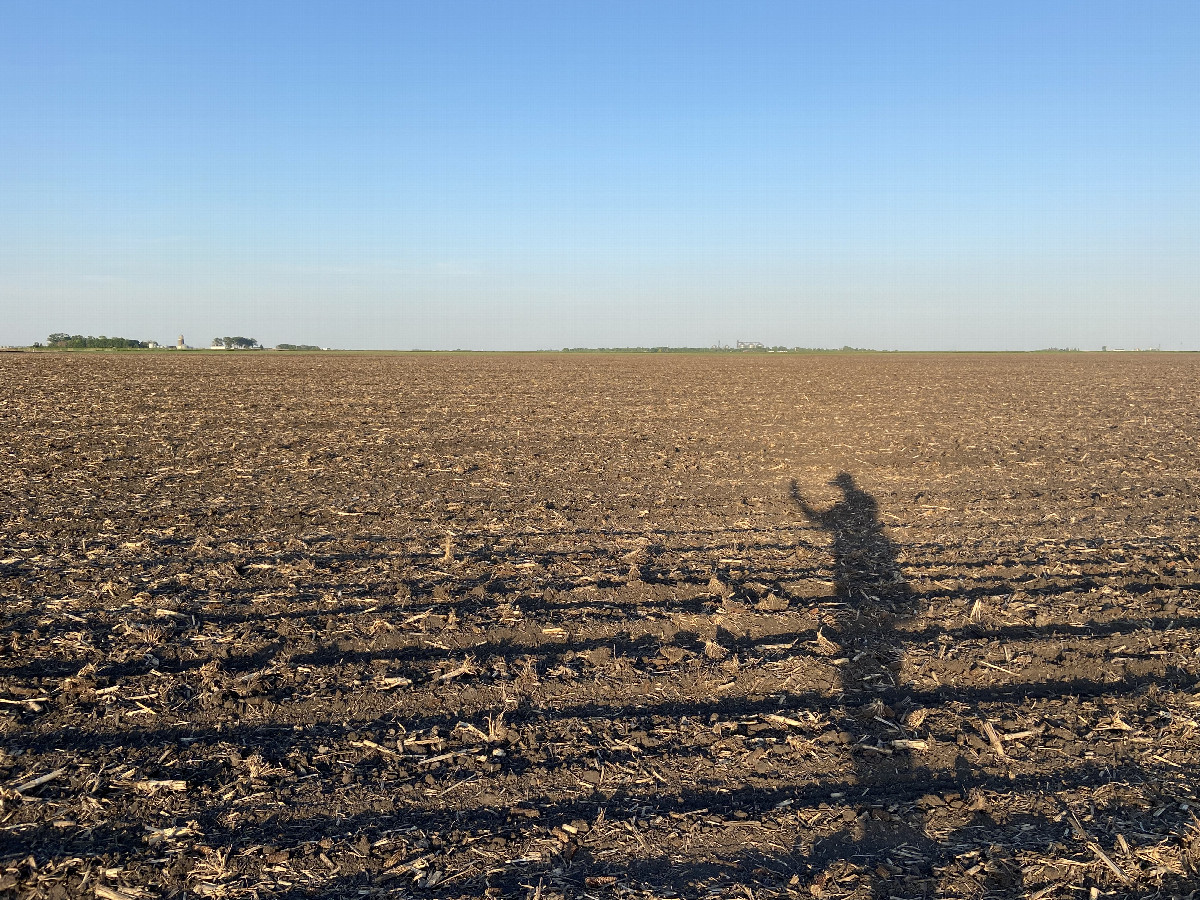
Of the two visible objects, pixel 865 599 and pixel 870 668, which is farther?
pixel 865 599

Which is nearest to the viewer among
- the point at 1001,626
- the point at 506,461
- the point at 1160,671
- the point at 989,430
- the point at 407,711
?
the point at 407,711

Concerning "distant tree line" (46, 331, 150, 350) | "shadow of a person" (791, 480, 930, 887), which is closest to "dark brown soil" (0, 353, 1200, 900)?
"shadow of a person" (791, 480, 930, 887)

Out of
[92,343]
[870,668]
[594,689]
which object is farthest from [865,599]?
[92,343]

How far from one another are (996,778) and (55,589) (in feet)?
23.0

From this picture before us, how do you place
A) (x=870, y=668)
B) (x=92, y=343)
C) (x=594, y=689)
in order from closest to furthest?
(x=594, y=689) < (x=870, y=668) < (x=92, y=343)

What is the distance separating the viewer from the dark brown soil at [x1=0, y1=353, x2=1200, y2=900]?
3561 millimetres

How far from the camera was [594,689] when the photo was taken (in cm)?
516

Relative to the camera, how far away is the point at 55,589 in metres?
6.89

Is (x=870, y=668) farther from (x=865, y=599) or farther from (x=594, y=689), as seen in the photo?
(x=594, y=689)

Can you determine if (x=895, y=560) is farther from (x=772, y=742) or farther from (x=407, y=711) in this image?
(x=407, y=711)

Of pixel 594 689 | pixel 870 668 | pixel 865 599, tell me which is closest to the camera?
pixel 594 689

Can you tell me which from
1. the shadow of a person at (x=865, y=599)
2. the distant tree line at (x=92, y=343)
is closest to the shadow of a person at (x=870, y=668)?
the shadow of a person at (x=865, y=599)

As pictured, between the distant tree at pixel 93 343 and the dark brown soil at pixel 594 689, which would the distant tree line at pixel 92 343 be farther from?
the dark brown soil at pixel 594 689

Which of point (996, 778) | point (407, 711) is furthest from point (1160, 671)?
point (407, 711)
